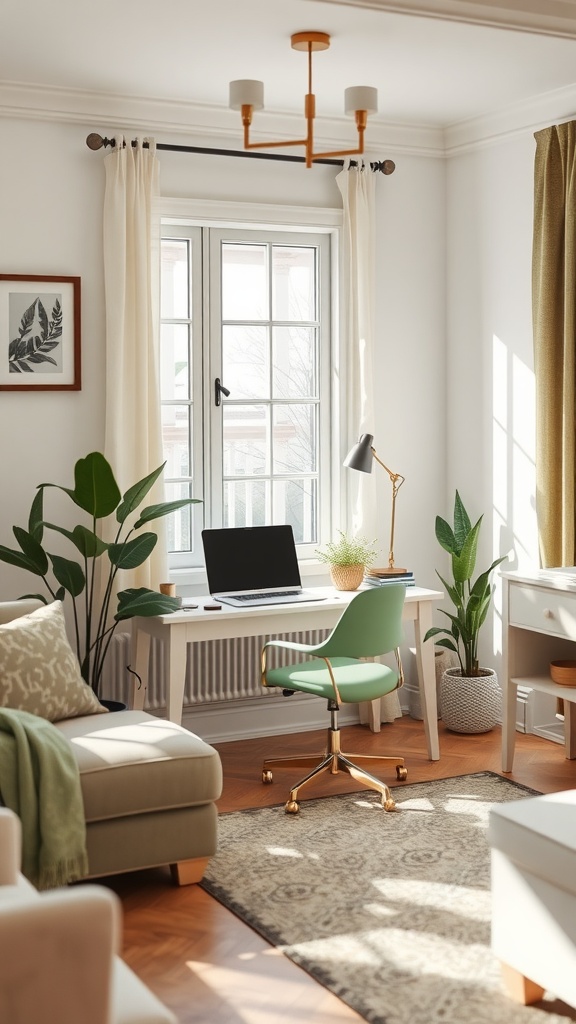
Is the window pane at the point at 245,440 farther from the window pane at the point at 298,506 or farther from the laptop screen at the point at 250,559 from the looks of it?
the laptop screen at the point at 250,559

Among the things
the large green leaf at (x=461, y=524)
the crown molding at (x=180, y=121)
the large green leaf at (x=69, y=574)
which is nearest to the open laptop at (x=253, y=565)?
the large green leaf at (x=69, y=574)

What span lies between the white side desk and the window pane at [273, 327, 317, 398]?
1.46 m

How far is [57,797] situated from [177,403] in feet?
7.61

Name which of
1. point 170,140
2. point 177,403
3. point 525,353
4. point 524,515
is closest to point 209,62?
point 170,140

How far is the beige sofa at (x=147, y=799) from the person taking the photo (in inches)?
132

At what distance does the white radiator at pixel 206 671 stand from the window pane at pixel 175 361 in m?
1.13

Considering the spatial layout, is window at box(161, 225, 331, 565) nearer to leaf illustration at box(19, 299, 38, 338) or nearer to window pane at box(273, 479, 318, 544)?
window pane at box(273, 479, 318, 544)

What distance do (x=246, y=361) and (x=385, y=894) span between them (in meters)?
2.70

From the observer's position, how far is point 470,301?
217 inches

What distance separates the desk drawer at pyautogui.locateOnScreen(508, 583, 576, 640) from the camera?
425cm

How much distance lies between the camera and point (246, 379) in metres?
5.30

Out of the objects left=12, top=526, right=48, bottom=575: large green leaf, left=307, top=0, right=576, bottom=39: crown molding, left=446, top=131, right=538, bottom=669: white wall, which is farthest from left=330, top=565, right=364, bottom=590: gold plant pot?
left=307, top=0, right=576, bottom=39: crown molding

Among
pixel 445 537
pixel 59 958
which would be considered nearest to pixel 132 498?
pixel 445 537

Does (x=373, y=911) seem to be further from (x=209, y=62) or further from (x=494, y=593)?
(x=209, y=62)
